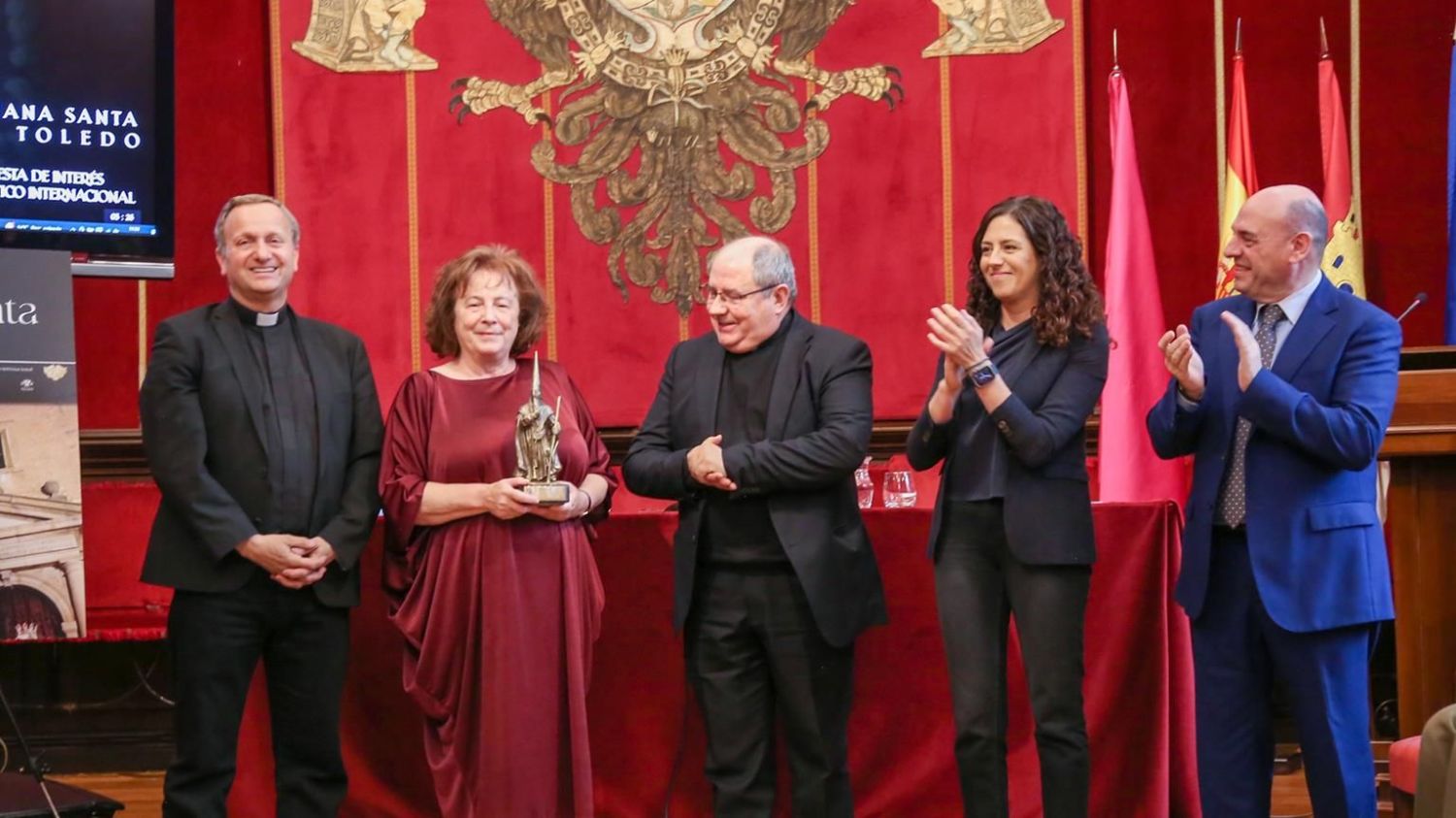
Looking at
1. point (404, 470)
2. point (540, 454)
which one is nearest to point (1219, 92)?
point (540, 454)

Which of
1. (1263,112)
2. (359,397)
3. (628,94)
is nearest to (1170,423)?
(359,397)

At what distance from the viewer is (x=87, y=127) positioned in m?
4.50

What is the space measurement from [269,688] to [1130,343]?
10.6 feet

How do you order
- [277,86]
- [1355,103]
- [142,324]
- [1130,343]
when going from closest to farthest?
1. [1130,343]
2. [1355,103]
3. [142,324]
4. [277,86]

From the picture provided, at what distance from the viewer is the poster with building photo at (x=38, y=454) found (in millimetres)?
4023

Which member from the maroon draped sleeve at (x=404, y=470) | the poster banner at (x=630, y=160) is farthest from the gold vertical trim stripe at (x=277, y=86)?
the maroon draped sleeve at (x=404, y=470)

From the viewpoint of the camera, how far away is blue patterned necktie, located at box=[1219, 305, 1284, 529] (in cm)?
312

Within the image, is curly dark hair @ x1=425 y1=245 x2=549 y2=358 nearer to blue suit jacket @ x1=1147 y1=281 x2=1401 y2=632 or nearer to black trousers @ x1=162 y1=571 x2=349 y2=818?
black trousers @ x1=162 y1=571 x2=349 y2=818

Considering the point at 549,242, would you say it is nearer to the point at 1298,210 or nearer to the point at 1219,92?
the point at 1219,92

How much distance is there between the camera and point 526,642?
10.8 feet

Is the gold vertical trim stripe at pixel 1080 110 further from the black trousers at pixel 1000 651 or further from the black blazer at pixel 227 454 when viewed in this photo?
the black blazer at pixel 227 454

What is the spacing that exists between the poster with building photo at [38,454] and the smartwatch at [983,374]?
2462 mm

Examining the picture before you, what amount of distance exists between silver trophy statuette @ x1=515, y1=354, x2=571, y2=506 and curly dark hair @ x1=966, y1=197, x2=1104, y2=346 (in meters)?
1.03

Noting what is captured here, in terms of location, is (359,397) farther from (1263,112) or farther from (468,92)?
(1263,112)
